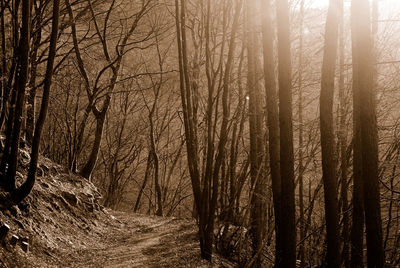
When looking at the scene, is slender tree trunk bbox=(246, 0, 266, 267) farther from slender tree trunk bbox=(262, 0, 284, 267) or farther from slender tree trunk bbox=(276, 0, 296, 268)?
slender tree trunk bbox=(276, 0, 296, 268)

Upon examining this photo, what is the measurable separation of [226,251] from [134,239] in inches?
70.2

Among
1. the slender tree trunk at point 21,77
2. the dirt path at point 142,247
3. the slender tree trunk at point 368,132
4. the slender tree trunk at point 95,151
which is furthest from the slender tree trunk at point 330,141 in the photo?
the slender tree trunk at point 95,151

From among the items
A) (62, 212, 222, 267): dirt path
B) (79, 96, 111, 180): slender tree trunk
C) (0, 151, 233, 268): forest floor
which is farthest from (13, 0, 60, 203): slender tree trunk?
(79, 96, 111, 180): slender tree trunk

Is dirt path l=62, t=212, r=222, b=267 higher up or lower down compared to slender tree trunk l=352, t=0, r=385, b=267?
lower down

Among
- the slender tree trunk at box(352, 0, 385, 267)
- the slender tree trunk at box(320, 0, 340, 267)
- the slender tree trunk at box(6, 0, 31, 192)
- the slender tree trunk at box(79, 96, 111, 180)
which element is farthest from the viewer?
the slender tree trunk at box(79, 96, 111, 180)

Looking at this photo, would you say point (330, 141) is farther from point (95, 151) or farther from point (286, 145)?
point (95, 151)

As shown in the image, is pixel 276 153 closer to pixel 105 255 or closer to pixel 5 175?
pixel 105 255

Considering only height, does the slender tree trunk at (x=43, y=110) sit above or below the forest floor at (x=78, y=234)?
above

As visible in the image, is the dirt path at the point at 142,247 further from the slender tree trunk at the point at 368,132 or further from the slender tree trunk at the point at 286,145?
the slender tree trunk at the point at 368,132

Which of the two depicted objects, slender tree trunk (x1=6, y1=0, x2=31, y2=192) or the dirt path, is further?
the dirt path

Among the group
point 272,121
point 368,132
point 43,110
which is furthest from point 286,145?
point 43,110

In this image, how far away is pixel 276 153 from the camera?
587 centimetres

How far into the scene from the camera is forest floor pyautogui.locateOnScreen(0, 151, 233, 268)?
5242 millimetres

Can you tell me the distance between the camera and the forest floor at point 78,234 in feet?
17.2
